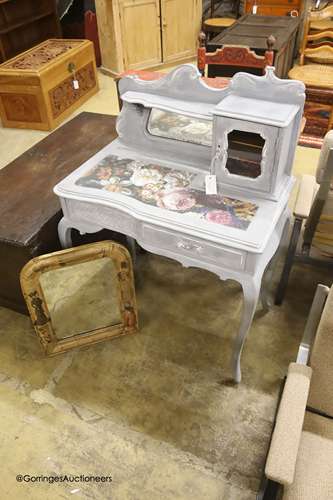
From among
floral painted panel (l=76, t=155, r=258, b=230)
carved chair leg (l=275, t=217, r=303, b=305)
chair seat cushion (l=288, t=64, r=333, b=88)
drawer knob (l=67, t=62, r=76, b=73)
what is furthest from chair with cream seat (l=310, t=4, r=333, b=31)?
floral painted panel (l=76, t=155, r=258, b=230)

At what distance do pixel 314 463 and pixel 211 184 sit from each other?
3.58ft

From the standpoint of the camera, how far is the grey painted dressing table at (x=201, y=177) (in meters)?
1.54

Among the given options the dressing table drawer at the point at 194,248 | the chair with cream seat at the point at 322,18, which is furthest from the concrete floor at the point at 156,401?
the chair with cream seat at the point at 322,18

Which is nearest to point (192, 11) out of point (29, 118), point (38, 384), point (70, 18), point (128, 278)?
point (70, 18)

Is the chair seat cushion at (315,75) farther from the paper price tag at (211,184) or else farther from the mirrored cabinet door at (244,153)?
the paper price tag at (211,184)

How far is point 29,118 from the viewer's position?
3996mm

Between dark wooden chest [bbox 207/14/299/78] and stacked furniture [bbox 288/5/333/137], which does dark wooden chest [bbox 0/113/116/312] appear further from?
stacked furniture [bbox 288/5/333/137]

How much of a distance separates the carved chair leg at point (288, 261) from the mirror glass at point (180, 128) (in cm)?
58

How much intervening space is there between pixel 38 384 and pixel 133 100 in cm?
139

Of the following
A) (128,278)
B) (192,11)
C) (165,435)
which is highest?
(192,11)

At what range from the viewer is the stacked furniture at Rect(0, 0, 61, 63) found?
4.56 m

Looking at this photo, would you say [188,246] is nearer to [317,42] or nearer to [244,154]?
[244,154]

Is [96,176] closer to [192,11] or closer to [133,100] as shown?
[133,100]

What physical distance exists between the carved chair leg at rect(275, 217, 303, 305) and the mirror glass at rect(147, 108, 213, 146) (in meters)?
0.58
